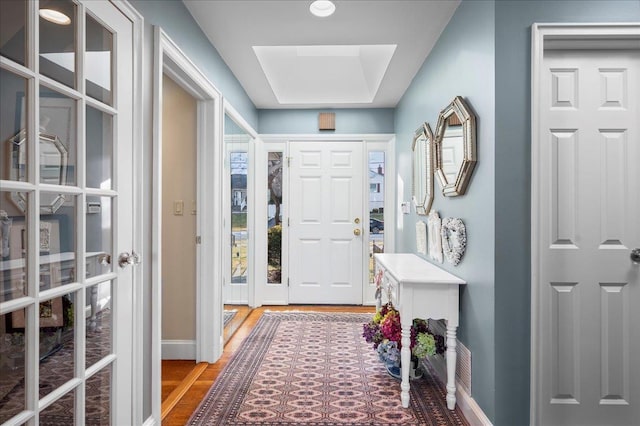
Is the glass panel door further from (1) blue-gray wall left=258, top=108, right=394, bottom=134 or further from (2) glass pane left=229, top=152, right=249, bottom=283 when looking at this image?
(1) blue-gray wall left=258, top=108, right=394, bottom=134

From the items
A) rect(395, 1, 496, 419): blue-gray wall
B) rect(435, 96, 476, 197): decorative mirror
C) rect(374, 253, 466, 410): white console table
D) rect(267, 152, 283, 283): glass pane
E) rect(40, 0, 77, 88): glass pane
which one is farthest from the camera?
rect(267, 152, 283, 283): glass pane

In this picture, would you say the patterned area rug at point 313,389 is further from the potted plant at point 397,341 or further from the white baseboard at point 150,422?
the white baseboard at point 150,422

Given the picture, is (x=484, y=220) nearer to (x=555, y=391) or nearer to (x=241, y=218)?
(x=555, y=391)

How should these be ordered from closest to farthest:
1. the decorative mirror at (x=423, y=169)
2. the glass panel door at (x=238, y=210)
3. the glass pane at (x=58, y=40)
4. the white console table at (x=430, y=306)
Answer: the glass pane at (x=58, y=40) → the white console table at (x=430, y=306) → the decorative mirror at (x=423, y=169) → the glass panel door at (x=238, y=210)

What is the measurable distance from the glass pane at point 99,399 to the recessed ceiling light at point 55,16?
4.05 feet

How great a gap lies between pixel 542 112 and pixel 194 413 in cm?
240

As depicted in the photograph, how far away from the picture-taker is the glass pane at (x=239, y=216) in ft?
12.1

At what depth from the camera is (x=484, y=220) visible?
1958 mm

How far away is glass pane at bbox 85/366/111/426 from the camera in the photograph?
1463 mm

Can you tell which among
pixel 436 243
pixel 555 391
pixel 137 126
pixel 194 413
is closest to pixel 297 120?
→ pixel 436 243

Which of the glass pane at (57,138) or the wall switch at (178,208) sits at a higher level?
the glass pane at (57,138)

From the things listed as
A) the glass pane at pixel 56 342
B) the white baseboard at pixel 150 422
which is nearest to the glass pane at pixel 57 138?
the glass pane at pixel 56 342

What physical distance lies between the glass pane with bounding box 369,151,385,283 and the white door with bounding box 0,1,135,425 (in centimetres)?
328

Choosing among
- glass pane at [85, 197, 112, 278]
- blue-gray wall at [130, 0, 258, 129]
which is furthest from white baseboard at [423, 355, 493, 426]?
blue-gray wall at [130, 0, 258, 129]
